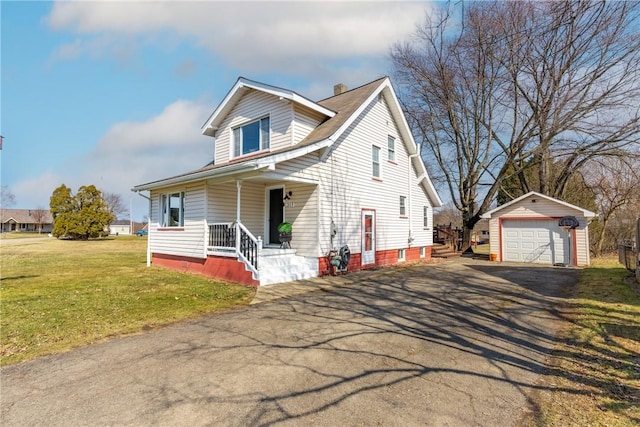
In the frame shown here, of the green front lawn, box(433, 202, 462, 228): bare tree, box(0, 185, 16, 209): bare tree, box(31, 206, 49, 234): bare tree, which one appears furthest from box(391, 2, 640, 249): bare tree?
box(0, 185, 16, 209): bare tree

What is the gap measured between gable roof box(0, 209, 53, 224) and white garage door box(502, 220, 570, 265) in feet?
301

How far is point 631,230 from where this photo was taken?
22.8 metres

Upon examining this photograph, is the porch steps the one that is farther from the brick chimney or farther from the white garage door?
the white garage door

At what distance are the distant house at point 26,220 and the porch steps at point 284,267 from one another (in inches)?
3347

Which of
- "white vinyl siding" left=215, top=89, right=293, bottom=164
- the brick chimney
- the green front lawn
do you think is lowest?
the green front lawn

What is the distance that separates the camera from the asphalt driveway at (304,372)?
9.78 ft

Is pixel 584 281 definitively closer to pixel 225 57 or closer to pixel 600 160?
pixel 600 160

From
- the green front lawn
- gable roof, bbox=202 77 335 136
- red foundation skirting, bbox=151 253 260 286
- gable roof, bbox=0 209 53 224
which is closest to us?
the green front lawn

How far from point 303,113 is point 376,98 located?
12.8 ft

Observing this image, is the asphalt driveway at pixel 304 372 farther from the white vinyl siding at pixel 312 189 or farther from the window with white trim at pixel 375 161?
the window with white trim at pixel 375 161

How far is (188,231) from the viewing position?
12219mm

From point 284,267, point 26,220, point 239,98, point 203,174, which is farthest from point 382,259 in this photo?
point 26,220

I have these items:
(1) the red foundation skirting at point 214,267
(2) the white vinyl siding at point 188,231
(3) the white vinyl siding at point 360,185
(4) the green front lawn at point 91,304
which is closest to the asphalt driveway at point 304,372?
(4) the green front lawn at point 91,304

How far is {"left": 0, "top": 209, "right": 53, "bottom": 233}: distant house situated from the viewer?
73250 mm
